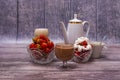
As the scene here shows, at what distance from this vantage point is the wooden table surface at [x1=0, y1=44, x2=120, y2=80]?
0.91m

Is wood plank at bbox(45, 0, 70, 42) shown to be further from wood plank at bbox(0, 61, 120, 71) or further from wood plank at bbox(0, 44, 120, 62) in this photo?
wood plank at bbox(0, 61, 120, 71)

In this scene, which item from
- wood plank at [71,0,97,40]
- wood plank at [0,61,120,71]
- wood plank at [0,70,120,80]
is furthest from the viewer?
wood plank at [71,0,97,40]

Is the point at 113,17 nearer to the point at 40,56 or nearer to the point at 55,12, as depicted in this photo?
the point at 55,12

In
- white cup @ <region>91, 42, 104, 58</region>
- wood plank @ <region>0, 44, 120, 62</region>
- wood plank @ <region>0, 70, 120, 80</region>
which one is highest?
white cup @ <region>91, 42, 104, 58</region>

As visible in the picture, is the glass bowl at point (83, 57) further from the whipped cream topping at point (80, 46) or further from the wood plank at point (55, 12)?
the wood plank at point (55, 12)

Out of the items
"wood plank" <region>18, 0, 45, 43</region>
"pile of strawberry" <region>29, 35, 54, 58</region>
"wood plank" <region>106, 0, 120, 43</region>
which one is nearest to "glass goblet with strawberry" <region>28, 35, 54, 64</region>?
"pile of strawberry" <region>29, 35, 54, 58</region>

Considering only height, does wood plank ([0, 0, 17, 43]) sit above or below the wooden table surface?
above

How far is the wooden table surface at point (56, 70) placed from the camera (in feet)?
3.00

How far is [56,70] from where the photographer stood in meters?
1.01

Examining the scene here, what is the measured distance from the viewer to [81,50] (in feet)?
3.65

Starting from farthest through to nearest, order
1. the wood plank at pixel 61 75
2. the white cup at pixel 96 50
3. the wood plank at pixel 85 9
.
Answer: the wood plank at pixel 85 9
the white cup at pixel 96 50
the wood plank at pixel 61 75

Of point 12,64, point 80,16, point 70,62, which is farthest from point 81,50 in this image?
point 80,16

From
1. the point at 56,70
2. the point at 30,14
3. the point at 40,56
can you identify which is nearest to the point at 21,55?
the point at 40,56

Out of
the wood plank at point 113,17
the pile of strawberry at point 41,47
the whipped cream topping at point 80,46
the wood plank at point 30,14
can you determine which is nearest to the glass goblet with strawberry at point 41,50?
the pile of strawberry at point 41,47
